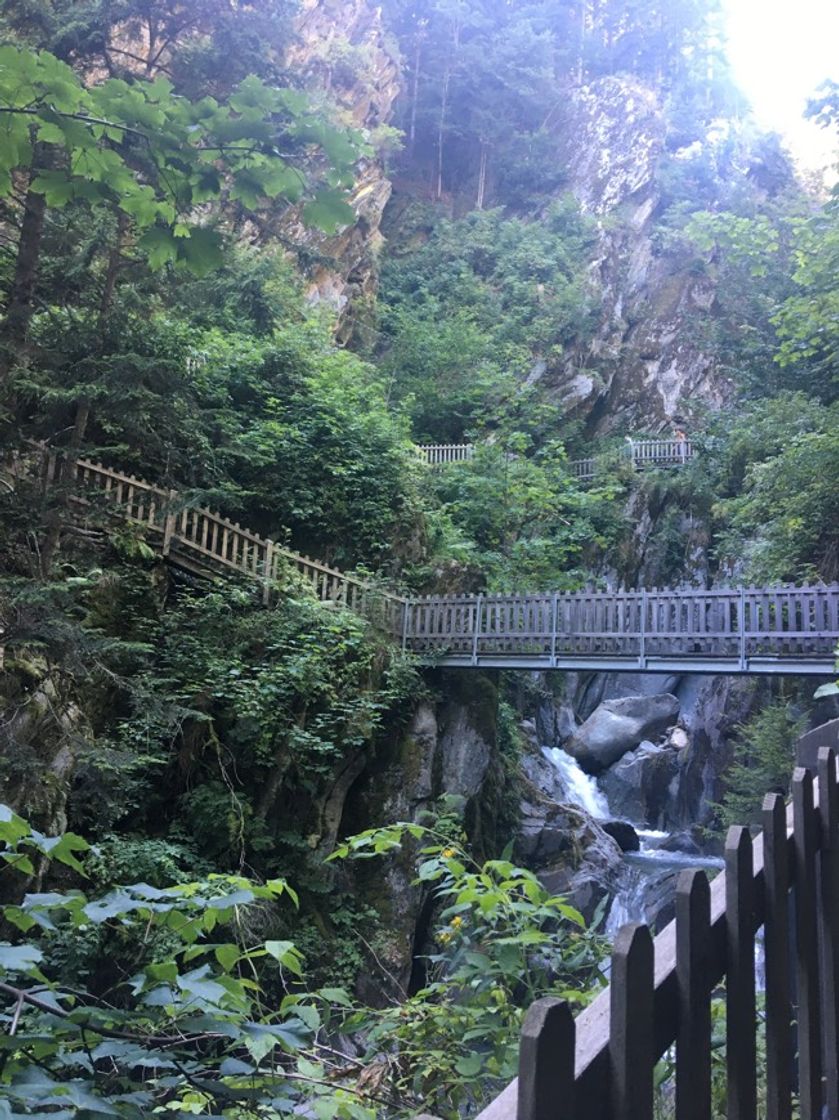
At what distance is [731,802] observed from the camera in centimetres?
1187

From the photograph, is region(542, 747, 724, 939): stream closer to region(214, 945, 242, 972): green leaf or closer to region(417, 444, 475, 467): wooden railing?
region(214, 945, 242, 972): green leaf

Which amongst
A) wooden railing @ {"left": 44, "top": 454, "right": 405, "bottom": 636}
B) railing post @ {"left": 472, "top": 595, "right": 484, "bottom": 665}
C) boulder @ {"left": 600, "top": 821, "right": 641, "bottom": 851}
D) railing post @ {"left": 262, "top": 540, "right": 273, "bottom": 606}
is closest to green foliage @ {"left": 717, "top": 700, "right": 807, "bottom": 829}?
boulder @ {"left": 600, "top": 821, "right": 641, "bottom": 851}

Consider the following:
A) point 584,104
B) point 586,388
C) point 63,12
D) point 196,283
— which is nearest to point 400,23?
point 584,104

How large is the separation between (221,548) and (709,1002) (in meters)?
9.80

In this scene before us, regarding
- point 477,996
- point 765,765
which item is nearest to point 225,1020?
point 477,996

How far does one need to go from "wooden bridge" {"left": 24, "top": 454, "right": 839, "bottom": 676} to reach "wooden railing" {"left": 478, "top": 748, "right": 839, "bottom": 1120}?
25.1ft

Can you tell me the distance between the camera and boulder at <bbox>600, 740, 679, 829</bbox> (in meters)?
16.8

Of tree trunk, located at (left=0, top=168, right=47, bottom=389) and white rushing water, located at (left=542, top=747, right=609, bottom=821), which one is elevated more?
→ tree trunk, located at (left=0, top=168, right=47, bottom=389)

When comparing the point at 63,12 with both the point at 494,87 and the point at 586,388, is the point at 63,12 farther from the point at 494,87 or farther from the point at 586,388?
the point at 494,87

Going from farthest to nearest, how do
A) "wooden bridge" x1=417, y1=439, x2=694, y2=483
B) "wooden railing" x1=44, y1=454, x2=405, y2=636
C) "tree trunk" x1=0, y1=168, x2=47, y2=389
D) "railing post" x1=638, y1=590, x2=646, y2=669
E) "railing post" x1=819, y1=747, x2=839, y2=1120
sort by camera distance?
"wooden bridge" x1=417, y1=439, x2=694, y2=483 < "railing post" x1=638, y1=590, x2=646, y2=669 < "wooden railing" x1=44, y1=454, x2=405, y2=636 < "tree trunk" x1=0, y1=168, x2=47, y2=389 < "railing post" x1=819, y1=747, x2=839, y2=1120

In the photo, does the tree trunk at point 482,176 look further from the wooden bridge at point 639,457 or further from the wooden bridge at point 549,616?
the wooden bridge at point 549,616

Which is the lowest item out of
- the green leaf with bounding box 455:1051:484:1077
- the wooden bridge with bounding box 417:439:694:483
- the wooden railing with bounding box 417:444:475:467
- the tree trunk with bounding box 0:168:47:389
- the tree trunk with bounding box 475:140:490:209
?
the green leaf with bounding box 455:1051:484:1077

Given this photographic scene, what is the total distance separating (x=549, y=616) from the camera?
35.7 feet

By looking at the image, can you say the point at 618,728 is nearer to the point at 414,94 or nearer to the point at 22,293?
the point at 22,293
